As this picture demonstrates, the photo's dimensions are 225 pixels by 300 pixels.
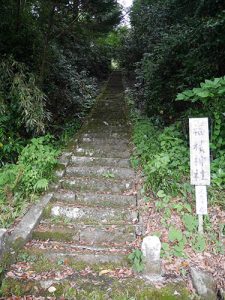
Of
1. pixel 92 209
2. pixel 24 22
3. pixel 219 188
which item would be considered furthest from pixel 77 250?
pixel 24 22

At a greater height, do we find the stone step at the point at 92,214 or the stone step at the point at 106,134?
the stone step at the point at 106,134

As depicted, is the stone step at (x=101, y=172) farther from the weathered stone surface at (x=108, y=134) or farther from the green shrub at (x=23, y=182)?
the weathered stone surface at (x=108, y=134)

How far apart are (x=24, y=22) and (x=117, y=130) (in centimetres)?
355

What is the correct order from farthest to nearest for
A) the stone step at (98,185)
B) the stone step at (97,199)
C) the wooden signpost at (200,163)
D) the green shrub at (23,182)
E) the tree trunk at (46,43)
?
1. the tree trunk at (46,43)
2. the stone step at (98,185)
3. the stone step at (97,199)
4. the green shrub at (23,182)
5. the wooden signpost at (200,163)

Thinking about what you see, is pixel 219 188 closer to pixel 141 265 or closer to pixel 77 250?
pixel 141 265

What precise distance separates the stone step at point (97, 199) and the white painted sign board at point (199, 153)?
136 centimetres

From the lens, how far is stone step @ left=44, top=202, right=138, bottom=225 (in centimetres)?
470

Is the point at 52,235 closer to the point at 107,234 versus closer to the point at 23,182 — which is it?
the point at 107,234

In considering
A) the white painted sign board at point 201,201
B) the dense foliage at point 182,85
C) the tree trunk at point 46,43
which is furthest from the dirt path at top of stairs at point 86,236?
the tree trunk at point 46,43

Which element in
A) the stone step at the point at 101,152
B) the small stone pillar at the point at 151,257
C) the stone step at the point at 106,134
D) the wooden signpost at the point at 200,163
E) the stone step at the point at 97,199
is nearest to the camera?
the small stone pillar at the point at 151,257

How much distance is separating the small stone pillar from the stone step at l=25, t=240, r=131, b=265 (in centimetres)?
38

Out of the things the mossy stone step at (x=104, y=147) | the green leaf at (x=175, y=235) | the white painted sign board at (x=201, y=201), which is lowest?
the green leaf at (x=175, y=235)

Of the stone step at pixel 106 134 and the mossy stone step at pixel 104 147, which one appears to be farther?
the stone step at pixel 106 134

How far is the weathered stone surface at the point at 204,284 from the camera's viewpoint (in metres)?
3.27
